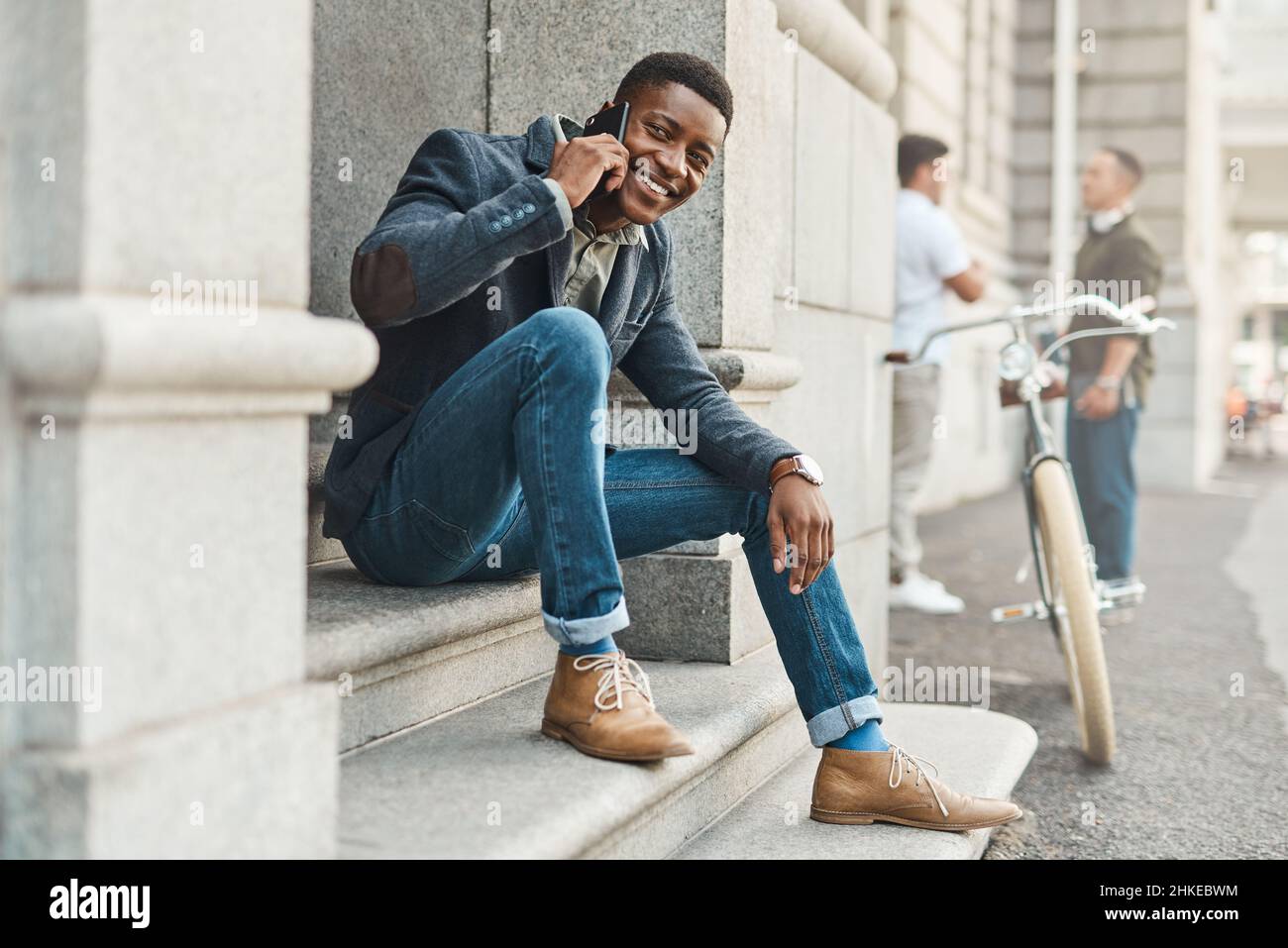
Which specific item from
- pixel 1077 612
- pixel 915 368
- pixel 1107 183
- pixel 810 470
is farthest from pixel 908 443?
pixel 810 470

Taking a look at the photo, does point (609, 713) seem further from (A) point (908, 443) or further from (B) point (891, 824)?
(A) point (908, 443)

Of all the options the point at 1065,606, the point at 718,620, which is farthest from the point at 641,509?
the point at 1065,606

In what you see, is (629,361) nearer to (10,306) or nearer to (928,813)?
(928,813)

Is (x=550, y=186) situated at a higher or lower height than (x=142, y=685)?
higher

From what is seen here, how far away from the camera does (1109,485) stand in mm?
6562

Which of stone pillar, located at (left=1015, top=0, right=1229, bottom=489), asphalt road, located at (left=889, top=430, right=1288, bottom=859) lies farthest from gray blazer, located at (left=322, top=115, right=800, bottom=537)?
stone pillar, located at (left=1015, top=0, right=1229, bottom=489)

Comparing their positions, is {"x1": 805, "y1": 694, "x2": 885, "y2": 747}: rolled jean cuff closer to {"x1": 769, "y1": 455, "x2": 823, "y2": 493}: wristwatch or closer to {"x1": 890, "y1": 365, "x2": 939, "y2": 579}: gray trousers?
{"x1": 769, "y1": 455, "x2": 823, "y2": 493}: wristwatch

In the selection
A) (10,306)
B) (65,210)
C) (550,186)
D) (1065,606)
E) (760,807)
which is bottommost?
(760,807)

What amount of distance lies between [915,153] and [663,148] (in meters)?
4.55

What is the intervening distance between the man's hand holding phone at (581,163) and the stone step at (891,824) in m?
1.28

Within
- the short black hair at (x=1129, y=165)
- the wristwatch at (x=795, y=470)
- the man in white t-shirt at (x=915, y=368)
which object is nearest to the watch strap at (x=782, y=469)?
the wristwatch at (x=795, y=470)

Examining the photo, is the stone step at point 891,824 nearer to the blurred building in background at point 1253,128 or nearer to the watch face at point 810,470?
the watch face at point 810,470
